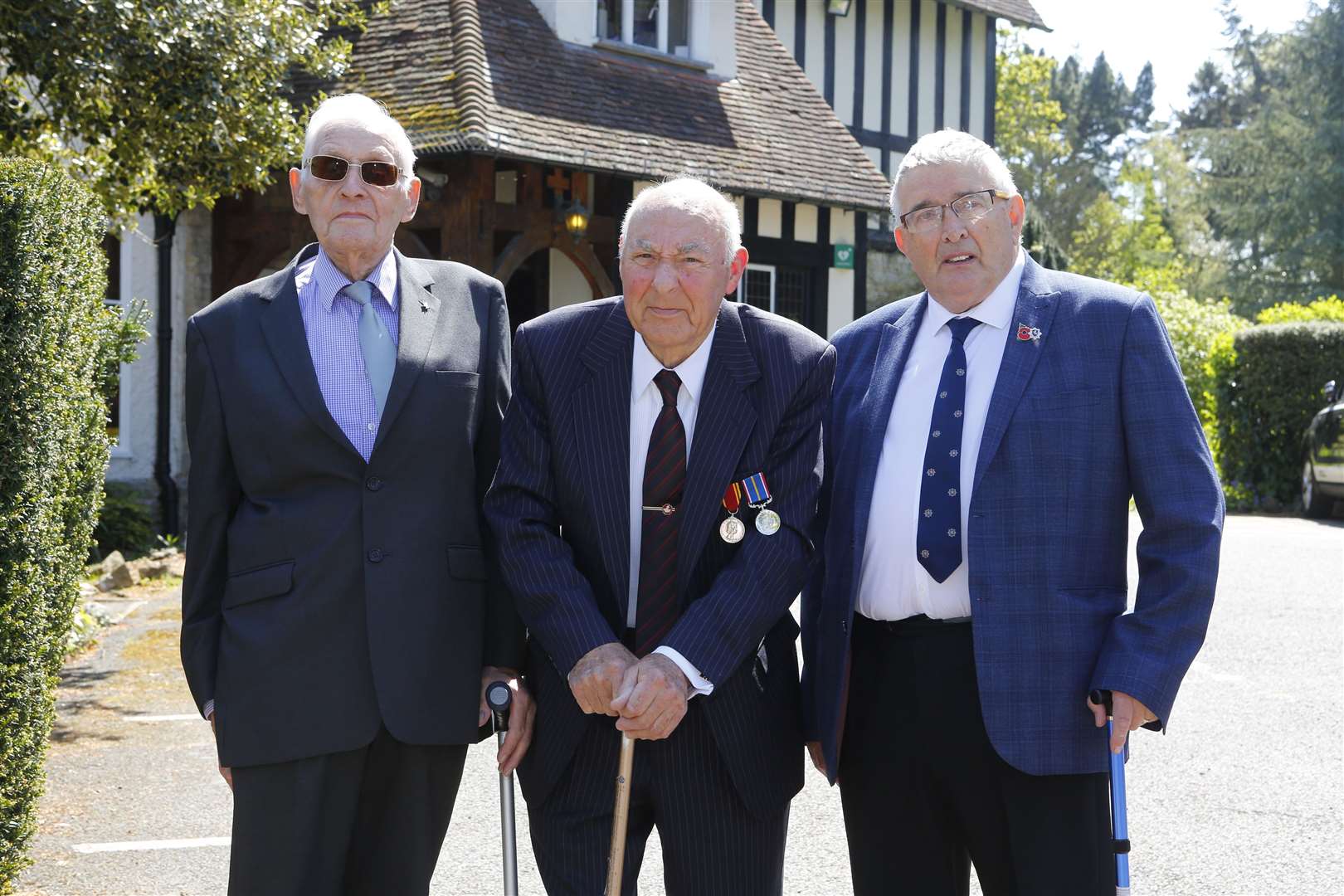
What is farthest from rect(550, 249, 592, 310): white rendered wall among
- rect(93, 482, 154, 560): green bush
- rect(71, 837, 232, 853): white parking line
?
rect(71, 837, 232, 853): white parking line

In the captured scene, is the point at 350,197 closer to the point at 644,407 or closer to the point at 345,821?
the point at 644,407

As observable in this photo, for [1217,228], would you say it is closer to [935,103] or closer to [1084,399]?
[935,103]

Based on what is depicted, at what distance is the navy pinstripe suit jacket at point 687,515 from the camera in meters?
2.91

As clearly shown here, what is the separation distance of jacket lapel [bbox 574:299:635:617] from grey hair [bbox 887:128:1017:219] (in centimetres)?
73

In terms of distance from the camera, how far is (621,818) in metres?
2.90

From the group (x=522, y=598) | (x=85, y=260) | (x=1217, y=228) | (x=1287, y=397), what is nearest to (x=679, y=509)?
(x=522, y=598)

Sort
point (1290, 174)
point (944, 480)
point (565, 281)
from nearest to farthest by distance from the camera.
→ point (944, 480) → point (565, 281) → point (1290, 174)

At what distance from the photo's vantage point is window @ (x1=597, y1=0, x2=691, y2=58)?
47.2 feet

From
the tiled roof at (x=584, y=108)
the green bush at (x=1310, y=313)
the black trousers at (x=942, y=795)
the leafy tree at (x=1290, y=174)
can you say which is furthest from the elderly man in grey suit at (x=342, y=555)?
the leafy tree at (x=1290, y=174)

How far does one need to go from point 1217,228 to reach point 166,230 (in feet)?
117

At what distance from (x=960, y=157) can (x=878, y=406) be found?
594mm

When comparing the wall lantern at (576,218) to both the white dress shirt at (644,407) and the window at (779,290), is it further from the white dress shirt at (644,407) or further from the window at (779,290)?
the white dress shirt at (644,407)

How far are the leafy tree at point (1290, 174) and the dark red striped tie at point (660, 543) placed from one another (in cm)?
3511

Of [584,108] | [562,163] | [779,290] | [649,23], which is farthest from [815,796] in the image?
[649,23]
